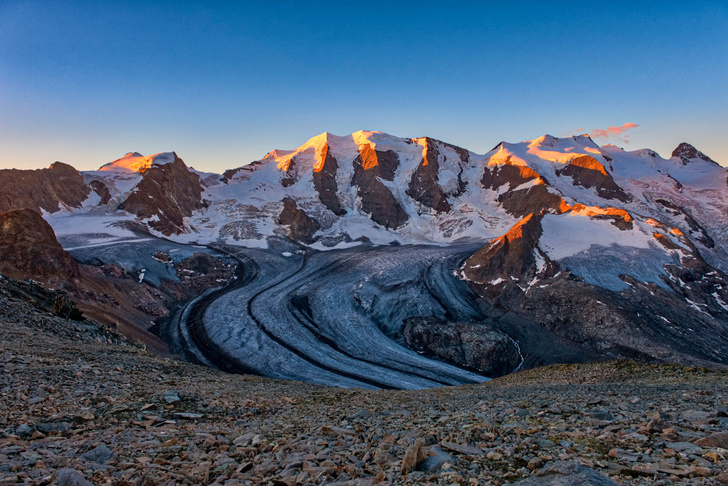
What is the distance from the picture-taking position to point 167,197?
87688 millimetres

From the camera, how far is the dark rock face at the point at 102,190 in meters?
85.0

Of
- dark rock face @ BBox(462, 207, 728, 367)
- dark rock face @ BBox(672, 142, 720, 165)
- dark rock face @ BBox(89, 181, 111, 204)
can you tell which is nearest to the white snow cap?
dark rock face @ BBox(89, 181, 111, 204)

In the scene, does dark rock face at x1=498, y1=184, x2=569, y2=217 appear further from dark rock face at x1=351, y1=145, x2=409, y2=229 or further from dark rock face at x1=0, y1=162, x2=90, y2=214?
dark rock face at x1=0, y1=162, x2=90, y2=214

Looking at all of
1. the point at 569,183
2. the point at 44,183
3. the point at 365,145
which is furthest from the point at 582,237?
the point at 44,183

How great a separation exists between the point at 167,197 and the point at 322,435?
301 feet

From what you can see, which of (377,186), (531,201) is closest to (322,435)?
(531,201)

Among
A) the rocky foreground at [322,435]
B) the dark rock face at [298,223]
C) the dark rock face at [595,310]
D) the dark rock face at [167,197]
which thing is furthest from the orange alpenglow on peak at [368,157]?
the rocky foreground at [322,435]

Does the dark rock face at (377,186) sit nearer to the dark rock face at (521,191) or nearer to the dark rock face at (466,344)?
the dark rock face at (521,191)

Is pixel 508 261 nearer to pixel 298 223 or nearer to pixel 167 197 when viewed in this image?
pixel 298 223

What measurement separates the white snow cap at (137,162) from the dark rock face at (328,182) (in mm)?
37021

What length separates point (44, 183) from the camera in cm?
7981

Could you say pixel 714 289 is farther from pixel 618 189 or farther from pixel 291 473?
pixel 291 473

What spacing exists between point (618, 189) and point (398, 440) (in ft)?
385

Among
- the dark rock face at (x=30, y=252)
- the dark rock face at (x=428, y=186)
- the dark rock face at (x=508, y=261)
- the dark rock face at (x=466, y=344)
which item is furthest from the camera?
the dark rock face at (x=428, y=186)
